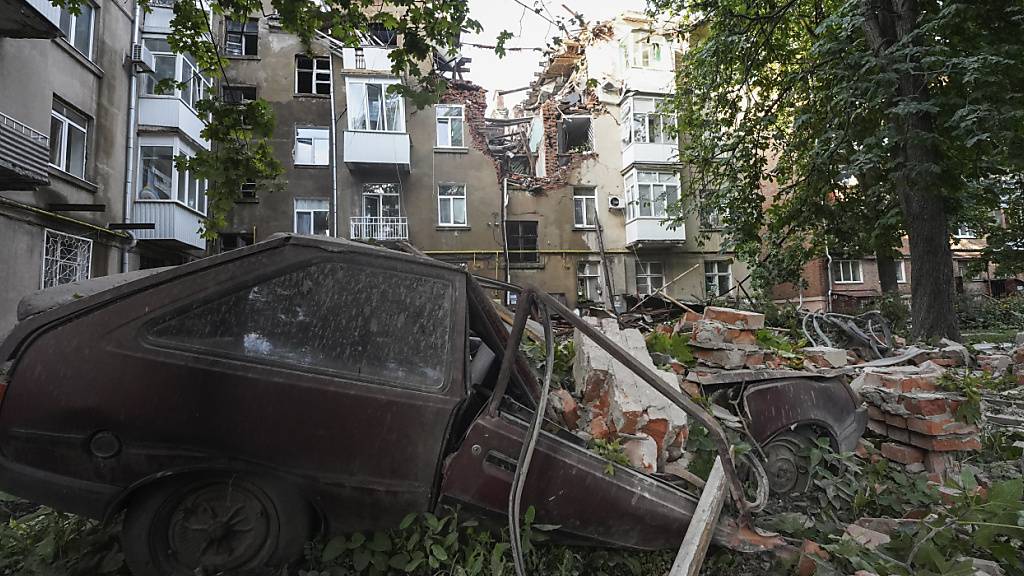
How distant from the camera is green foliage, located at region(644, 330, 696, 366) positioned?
12.5 feet

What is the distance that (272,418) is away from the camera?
1918mm

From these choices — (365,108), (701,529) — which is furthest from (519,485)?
(365,108)

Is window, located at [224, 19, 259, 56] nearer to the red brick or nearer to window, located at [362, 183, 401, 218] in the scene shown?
window, located at [362, 183, 401, 218]

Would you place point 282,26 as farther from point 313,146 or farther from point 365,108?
point 313,146

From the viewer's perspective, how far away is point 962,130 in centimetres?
599

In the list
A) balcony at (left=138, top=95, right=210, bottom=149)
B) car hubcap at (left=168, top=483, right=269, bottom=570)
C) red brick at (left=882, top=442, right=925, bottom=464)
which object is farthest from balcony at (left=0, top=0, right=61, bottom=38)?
red brick at (left=882, top=442, right=925, bottom=464)

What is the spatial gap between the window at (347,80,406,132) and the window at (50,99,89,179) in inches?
308

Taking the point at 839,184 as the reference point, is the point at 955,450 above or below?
below

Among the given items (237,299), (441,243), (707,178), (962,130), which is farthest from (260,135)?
(441,243)

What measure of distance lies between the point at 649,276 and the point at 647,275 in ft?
0.33

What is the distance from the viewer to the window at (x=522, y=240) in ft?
60.5

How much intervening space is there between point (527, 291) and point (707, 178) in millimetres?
9612

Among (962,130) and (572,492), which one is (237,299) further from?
(962,130)

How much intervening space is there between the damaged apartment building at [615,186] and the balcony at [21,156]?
13282 mm
